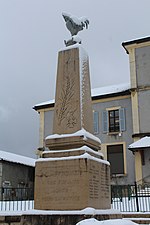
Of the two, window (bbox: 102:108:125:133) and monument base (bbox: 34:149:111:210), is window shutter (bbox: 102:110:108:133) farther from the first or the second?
monument base (bbox: 34:149:111:210)

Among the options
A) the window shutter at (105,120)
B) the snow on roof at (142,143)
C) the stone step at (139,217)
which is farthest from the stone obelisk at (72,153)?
the window shutter at (105,120)

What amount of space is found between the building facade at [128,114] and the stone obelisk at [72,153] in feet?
54.6

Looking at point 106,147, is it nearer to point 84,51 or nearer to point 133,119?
point 133,119

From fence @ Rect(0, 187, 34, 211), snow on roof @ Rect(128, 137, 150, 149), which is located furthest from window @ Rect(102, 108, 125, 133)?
fence @ Rect(0, 187, 34, 211)

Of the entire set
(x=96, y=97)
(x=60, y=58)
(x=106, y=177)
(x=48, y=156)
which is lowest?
(x=106, y=177)

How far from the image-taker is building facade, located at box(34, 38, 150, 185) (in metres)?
24.2

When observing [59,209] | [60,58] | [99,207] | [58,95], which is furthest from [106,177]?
[60,58]

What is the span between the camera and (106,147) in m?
26.3

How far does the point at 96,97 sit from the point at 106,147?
15.0 ft

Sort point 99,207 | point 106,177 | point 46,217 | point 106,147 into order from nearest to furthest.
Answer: point 46,217, point 99,207, point 106,177, point 106,147

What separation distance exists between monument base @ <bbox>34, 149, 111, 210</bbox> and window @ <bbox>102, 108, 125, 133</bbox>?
2002 cm

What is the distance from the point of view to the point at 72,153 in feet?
20.4

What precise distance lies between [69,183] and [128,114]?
20.8 metres

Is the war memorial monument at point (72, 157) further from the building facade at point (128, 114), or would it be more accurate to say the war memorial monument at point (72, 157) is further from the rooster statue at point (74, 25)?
the building facade at point (128, 114)
